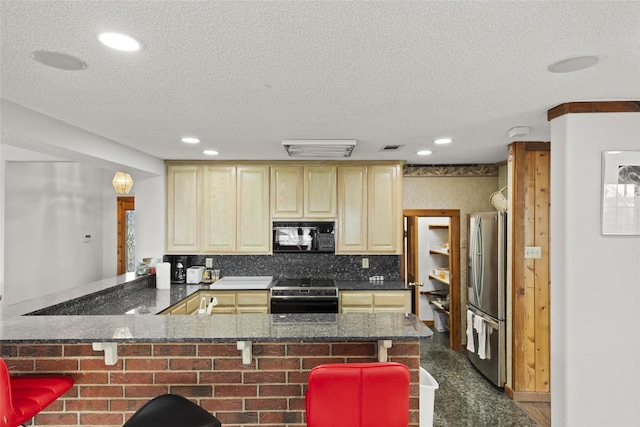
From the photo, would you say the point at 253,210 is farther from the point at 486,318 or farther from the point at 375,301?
the point at 486,318

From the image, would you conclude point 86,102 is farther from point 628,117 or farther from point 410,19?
point 628,117

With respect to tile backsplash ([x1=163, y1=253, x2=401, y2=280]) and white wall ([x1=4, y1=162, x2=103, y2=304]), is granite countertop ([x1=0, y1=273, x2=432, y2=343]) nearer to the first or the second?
tile backsplash ([x1=163, y1=253, x2=401, y2=280])

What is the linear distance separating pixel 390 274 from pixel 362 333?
10.2 ft

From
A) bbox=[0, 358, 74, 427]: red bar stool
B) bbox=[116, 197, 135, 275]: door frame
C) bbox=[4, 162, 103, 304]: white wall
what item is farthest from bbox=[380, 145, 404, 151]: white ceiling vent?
bbox=[116, 197, 135, 275]: door frame

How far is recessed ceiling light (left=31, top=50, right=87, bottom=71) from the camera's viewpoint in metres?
1.67

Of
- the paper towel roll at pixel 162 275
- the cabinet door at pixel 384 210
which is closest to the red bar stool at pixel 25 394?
the paper towel roll at pixel 162 275

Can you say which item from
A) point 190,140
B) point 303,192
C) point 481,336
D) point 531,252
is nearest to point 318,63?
point 190,140

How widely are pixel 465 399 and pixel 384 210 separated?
218 centimetres

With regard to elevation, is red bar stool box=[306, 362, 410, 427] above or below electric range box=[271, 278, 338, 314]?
above

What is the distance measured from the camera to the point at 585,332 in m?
2.38

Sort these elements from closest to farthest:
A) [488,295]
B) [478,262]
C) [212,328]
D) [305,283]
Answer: [212,328], [488,295], [478,262], [305,283]

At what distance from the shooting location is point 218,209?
4.75 meters

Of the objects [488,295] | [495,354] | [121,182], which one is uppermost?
[121,182]

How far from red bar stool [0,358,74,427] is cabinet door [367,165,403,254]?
3.41 metres
